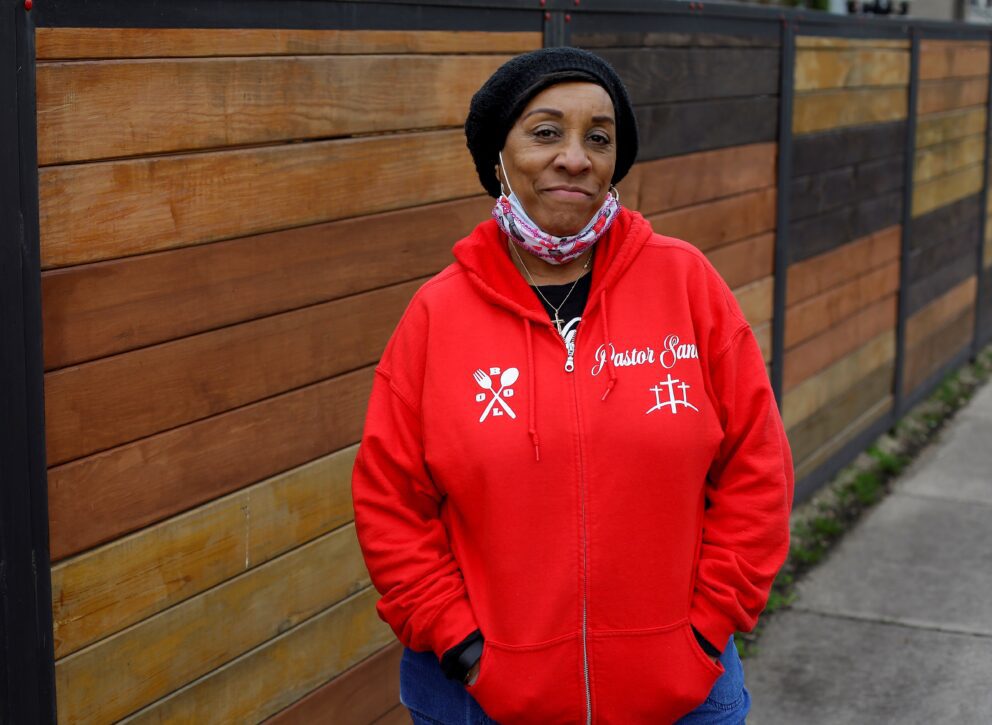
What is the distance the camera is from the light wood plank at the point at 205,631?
9.07 ft

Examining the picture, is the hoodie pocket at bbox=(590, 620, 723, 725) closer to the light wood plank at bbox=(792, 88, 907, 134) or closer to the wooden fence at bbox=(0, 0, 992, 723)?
the wooden fence at bbox=(0, 0, 992, 723)

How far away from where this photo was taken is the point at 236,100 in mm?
3004

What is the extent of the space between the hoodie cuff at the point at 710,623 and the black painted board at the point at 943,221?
6.20m

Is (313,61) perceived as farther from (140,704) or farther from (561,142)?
(140,704)

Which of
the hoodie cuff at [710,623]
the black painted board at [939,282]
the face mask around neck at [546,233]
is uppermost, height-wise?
the face mask around neck at [546,233]

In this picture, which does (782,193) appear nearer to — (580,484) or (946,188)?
(946,188)

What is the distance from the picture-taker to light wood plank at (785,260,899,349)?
659 cm

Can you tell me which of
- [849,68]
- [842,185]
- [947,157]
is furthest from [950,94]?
[842,185]

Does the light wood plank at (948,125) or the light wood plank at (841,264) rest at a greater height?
the light wood plank at (948,125)

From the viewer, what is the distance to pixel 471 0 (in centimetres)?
381

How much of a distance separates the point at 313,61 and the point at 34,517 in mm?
1212

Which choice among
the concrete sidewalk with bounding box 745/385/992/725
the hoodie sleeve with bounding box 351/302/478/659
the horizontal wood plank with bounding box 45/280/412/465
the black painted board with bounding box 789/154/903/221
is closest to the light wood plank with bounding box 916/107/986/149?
the black painted board with bounding box 789/154/903/221

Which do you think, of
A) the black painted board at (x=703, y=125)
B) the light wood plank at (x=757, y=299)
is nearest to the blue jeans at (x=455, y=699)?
the black painted board at (x=703, y=125)

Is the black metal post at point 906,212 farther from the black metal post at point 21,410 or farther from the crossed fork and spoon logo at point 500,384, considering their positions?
the black metal post at point 21,410
